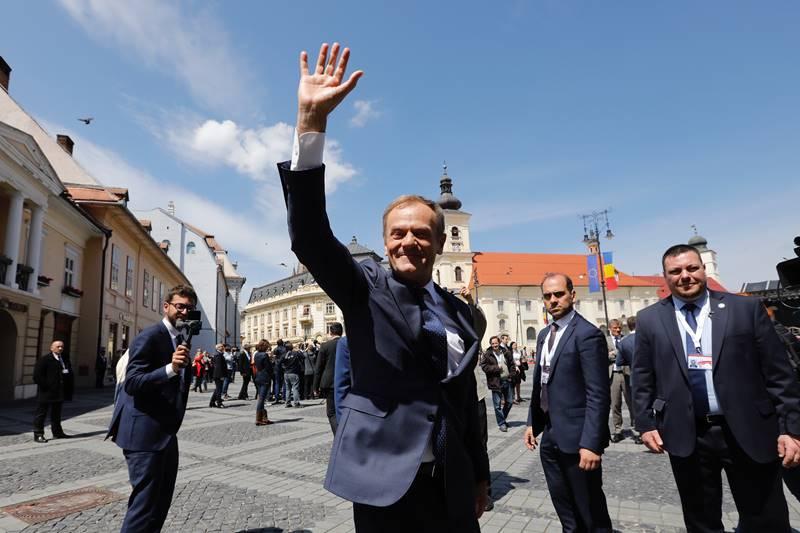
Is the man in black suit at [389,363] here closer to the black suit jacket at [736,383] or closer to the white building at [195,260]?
the black suit jacket at [736,383]

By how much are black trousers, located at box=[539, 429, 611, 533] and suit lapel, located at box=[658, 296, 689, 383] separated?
0.91 m

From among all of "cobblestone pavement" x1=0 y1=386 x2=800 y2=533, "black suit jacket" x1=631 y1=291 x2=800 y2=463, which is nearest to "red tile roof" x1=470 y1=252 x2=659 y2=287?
"cobblestone pavement" x1=0 y1=386 x2=800 y2=533

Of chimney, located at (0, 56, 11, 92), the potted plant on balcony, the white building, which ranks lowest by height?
the potted plant on balcony

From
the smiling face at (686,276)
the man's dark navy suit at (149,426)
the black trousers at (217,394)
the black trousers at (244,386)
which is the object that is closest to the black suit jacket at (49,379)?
the black trousers at (217,394)

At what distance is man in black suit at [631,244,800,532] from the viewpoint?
2.67 metres

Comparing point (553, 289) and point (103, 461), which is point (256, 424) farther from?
point (553, 289)

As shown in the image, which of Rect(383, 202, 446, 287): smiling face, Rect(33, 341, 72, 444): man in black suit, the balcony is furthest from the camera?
the balcony

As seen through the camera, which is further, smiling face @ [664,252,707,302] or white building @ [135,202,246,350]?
white building @ [135,202,246,350]

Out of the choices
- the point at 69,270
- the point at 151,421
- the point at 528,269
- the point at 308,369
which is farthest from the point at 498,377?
the point at 528,269

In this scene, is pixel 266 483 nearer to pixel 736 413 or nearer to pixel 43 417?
pixel 736 413

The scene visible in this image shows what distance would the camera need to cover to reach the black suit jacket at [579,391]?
3211mm

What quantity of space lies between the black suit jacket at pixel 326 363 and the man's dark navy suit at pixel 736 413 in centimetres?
569

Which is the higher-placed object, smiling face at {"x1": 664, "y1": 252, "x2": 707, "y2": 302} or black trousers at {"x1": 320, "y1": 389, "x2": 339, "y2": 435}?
smiling face at {"x1": 664, "y1": 252, "x2": 707, "y2": 302}

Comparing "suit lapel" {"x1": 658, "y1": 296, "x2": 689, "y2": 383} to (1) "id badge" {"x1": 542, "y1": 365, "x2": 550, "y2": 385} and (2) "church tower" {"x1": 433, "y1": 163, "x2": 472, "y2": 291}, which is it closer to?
(1) "id badge" {"x1": 542, "y1": 365, "x2": 550, "y2": 385}
